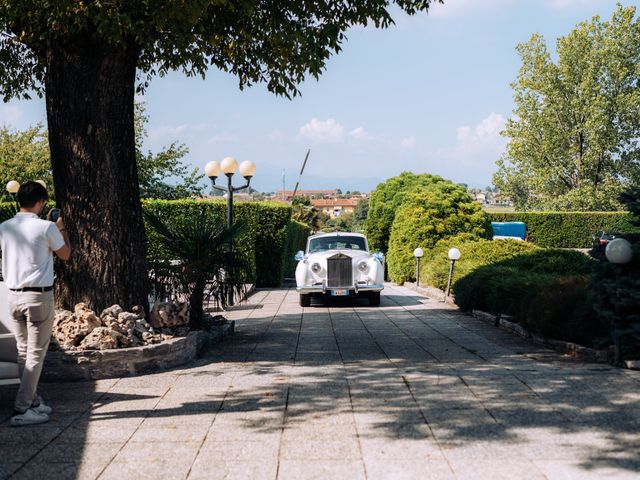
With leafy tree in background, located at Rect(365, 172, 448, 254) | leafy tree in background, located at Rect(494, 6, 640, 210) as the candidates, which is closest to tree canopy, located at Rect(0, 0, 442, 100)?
leafy tree in background, located at Rect(365, 172, 448, 254)

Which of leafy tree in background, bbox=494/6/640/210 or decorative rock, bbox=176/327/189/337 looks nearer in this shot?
decorative rock, bbox=176/327/189/337

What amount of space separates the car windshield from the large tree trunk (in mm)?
9053

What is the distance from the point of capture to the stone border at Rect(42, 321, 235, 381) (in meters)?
7.07

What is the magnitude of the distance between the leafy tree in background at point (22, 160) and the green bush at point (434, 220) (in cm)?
2037

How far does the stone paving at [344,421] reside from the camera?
432cm

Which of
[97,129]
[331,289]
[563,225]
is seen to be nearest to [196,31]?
[97,129]

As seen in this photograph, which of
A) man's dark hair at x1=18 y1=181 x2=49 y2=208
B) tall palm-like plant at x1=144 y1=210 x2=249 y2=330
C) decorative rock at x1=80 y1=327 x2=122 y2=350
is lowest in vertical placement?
decorative rock at x1=80 y1=327 x2=122 y2=350

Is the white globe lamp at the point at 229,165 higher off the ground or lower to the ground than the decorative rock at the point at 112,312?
higher

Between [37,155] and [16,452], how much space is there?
3722 centimetres

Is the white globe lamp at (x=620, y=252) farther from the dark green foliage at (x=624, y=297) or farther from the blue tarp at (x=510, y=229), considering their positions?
the blue tarp at (x=510, y=229)

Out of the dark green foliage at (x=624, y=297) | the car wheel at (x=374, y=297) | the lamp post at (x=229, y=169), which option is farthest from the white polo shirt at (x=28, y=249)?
the lamp post at (x=229, y=169)

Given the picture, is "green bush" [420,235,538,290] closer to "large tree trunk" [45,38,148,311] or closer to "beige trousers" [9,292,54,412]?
"large tree trunk" [45,38,148,311]

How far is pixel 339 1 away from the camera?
9953 mm

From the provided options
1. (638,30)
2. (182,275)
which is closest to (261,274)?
(182,275)
